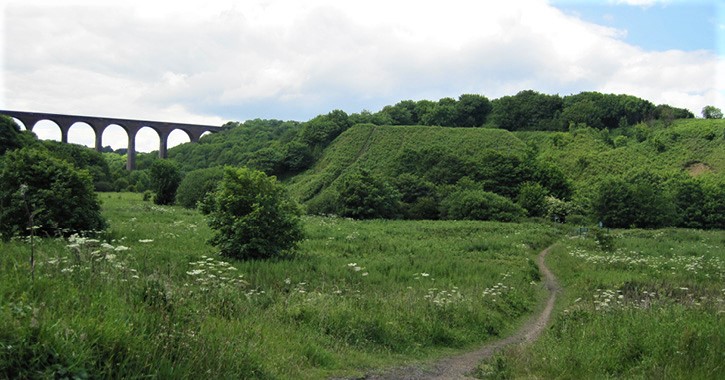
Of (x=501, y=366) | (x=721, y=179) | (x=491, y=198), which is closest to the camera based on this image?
(x=501, y=366)

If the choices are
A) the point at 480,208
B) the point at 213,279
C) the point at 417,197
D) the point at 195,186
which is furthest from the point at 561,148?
the point at 213,279

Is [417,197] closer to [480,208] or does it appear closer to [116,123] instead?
[480,208]

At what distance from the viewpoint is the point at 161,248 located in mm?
20750

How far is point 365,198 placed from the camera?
180ft

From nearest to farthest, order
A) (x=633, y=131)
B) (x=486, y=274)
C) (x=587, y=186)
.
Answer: (x=486, y=274), (x=587, y=186), (x=633, y=131)

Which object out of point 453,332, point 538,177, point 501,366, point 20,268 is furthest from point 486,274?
point 538,177

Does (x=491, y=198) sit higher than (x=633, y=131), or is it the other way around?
(x=633, y=131)

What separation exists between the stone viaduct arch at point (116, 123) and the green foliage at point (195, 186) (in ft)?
131

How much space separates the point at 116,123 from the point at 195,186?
160 ft

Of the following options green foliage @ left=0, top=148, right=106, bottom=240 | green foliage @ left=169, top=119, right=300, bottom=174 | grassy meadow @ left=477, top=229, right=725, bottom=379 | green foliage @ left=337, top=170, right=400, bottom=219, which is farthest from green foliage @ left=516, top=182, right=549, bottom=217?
green foliage @ left=0, top=148, right=106, bottom=240

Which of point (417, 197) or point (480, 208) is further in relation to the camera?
point (417, 197)

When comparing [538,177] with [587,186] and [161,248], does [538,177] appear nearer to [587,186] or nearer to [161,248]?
[587,186]

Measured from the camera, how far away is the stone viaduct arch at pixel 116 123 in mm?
94188

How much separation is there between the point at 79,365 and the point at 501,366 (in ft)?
20.5
